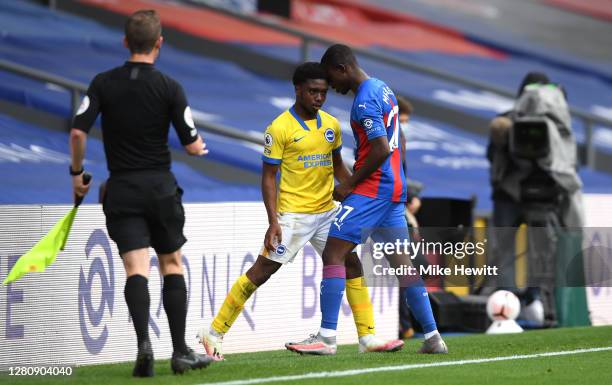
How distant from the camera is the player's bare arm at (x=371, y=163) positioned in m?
7.95

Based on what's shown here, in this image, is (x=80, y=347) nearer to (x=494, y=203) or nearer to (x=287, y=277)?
(x=287, y=277)

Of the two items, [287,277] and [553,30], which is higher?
[553,30]

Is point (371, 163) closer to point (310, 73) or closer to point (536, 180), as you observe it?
point (310, 73)

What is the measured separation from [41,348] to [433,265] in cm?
340

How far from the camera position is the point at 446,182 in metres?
15.1

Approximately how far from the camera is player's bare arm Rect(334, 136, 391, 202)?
7953mm

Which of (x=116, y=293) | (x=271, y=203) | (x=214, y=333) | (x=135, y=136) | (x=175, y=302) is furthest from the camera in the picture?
(x=116, y=293)

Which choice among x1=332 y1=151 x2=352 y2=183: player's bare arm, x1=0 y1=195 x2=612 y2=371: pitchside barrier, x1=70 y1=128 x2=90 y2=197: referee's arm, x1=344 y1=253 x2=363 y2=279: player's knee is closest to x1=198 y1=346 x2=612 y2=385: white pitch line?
x1=344 y1=253 x2=363 y2=279: player's knee

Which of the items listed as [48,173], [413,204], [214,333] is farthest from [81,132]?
[48,173]

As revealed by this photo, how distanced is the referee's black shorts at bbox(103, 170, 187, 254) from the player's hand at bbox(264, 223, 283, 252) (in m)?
1.23

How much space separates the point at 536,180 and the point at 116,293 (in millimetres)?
5394

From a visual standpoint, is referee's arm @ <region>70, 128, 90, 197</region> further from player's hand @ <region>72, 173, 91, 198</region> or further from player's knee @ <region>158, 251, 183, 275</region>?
player's knee @ <region>158, 251, 183, 275</region>

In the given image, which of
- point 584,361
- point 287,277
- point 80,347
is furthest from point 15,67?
point 584,361

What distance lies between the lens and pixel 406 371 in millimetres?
7336
